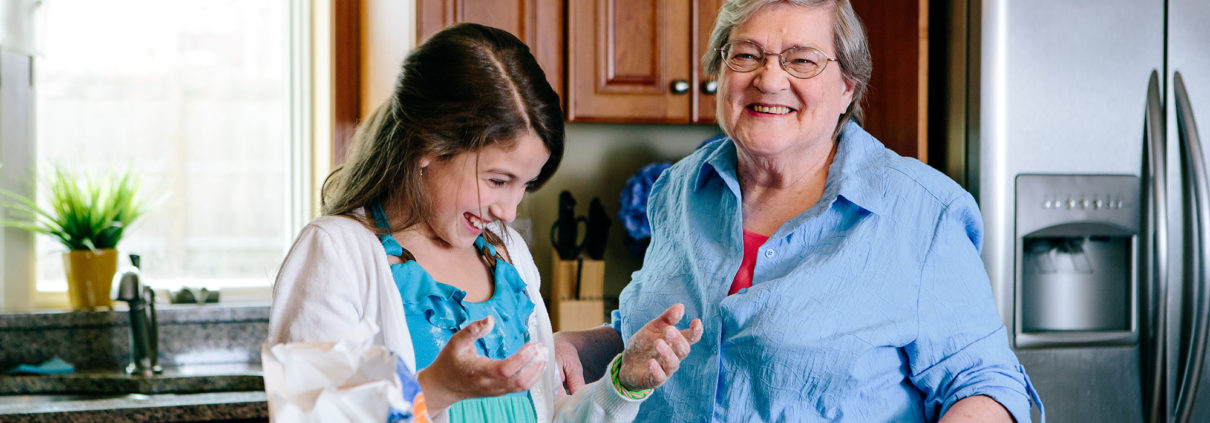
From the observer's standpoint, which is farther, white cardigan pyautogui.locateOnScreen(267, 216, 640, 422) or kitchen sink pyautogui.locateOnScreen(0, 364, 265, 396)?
kitchen sink pyautogui.locateOnScreen(0, 364, 265, 396)

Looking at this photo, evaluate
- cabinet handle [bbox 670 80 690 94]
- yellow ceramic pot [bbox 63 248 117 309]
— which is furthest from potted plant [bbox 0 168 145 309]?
cabinet handle [bbox 670 80 690 94]

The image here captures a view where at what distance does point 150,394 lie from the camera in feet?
7.06

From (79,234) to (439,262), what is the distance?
167cm

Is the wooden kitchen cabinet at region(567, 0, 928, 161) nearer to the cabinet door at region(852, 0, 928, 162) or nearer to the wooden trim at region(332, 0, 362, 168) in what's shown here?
the cabinet door at region(852, 0, 928, 162)

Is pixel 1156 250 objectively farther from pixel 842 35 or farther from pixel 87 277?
pixel 87 277

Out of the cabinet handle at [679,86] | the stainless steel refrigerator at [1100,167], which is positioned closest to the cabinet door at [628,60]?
the cabinet handle at [679,86]

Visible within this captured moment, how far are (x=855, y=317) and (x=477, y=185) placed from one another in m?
0.51

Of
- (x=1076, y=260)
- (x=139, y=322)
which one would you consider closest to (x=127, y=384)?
(x=139, y=322)

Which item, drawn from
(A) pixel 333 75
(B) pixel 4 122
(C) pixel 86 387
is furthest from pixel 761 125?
(B) pixel 4 122

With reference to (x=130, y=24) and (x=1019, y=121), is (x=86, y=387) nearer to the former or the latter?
(x=130, y=24)

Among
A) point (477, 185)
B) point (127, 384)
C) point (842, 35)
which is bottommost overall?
point (127, 384)

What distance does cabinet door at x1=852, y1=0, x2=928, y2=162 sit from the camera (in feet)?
6.68

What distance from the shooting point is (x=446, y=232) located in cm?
111

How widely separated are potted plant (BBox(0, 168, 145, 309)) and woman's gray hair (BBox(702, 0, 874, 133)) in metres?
1.74
